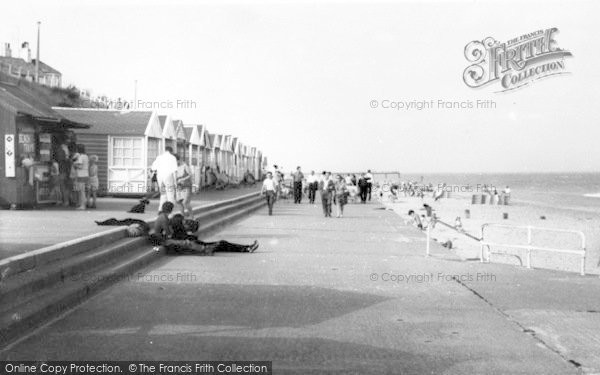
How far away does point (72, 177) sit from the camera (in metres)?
20.1

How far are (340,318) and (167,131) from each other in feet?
80.9

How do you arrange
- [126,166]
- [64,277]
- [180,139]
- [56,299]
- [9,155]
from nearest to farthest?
[56,299], [64,277], [9,155], [126,166], [180,139]

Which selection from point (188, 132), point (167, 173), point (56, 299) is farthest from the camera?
point (188, 132)

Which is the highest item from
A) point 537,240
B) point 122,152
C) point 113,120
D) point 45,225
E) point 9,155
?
point 113,120

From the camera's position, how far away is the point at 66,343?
6543 millimetres

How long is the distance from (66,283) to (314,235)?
10.5 meters

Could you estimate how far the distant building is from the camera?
74.5 metres

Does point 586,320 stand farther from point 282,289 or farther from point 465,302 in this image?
point 282,289

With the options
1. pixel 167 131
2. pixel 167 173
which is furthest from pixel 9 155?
pixel 167 131

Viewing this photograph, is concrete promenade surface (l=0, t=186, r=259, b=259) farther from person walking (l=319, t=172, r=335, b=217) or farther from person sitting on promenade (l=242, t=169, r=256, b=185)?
person sitting on promenade (l=242, t=169, r=256, b=185)

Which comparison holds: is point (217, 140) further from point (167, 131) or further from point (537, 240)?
point (537, 240)

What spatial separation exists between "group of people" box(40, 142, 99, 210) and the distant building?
54.6m

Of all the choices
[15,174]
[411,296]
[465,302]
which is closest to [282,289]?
[411,296]

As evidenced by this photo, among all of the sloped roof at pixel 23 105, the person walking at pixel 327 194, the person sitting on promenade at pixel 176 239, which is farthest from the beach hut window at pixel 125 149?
the person sitting on promenade at pixel 176 239
